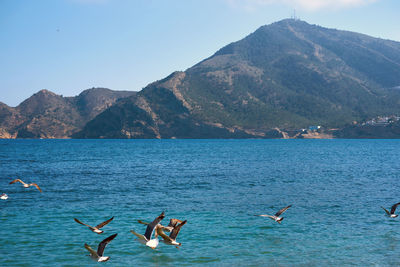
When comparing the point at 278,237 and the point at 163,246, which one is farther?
the point at 278,237

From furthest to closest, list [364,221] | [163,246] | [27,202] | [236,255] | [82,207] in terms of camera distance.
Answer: [27,202]
[82,207]
[364,221]
[163,246]
[236,255]

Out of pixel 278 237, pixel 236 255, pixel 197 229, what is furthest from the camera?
pixel 197 229

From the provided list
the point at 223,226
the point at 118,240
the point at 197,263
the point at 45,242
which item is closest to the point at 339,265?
the point at 197,263

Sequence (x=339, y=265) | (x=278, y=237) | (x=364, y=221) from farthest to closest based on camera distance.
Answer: (x=364, y=221) < (x=278, y=237) < (x=339, y=265)

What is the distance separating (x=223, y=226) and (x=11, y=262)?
38.3 feet

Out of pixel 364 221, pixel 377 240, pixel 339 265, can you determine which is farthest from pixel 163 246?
pixel 364 221

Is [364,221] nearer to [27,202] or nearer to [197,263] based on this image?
[197,263]

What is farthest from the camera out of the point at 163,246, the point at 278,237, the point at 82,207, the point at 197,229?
the point at 82,207

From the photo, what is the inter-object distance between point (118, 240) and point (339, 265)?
10926 mm

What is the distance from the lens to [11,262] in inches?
669

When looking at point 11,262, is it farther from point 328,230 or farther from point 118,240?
point 328,230

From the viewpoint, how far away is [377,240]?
20172mm

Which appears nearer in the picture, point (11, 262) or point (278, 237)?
point (11, 262)

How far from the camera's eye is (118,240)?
20.3 meters
